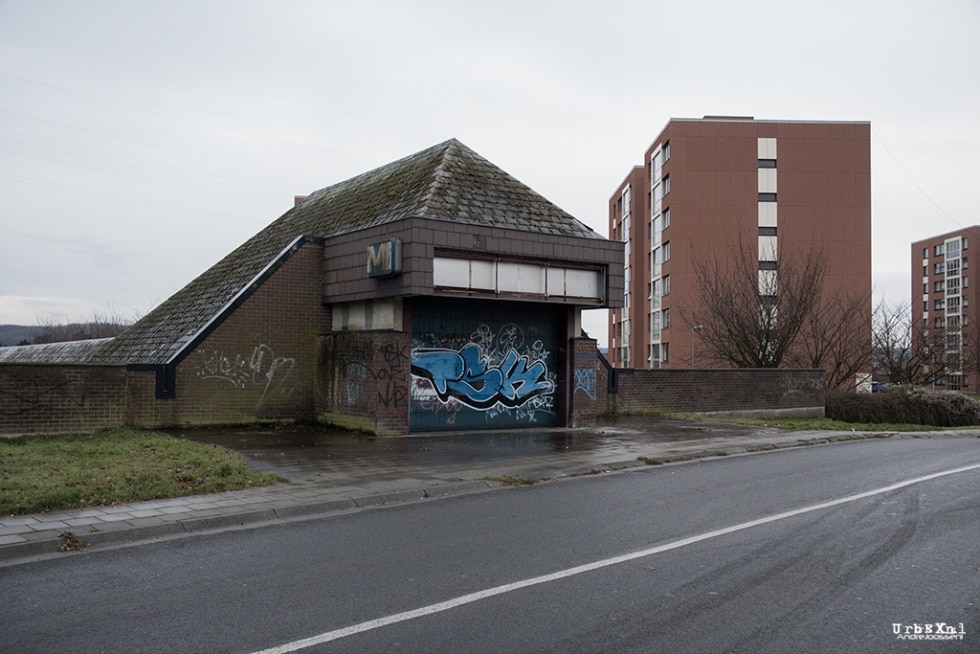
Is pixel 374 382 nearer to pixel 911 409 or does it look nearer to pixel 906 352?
pixel 911 409

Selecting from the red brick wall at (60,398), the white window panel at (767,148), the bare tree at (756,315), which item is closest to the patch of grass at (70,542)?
the red brick wall at (60,398)

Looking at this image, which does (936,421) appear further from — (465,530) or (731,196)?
(731,196)

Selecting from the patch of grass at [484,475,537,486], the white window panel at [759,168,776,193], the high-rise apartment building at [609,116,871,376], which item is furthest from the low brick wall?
the white window panel at [759,168,776,193]

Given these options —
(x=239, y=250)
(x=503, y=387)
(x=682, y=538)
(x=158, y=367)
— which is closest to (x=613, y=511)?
(x=682, y=538)

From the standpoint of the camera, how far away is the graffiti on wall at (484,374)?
1703cm

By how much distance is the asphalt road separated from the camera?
16.2 ft

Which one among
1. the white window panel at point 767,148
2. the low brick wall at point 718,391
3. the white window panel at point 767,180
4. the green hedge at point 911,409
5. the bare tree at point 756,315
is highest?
the white window panel at point 767,148

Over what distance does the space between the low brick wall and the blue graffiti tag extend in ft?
12.8

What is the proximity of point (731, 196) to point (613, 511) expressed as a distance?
5277 centimetres

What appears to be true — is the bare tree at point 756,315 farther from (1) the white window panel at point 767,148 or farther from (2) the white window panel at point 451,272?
(1) the white window panel at point 767,148

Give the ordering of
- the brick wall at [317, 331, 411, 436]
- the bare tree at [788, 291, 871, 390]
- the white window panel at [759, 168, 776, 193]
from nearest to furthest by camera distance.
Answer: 1. the brick wall at [317, 331, 411, 436]
2. the bare tree at [788, 291, 871, 390]
3. the white window panel at [759, 168, 776, 193]

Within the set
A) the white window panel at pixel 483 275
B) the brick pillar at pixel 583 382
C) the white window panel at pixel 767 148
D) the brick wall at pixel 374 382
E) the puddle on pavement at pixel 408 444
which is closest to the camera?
the puddle on pavement at pixel 408 444

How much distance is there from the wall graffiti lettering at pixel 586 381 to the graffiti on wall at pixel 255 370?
6.55 meters

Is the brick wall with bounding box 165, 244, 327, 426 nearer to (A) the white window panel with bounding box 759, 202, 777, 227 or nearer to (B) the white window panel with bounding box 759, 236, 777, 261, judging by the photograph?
(B) the white window panel with bounding box 759, 236, 777, 261
